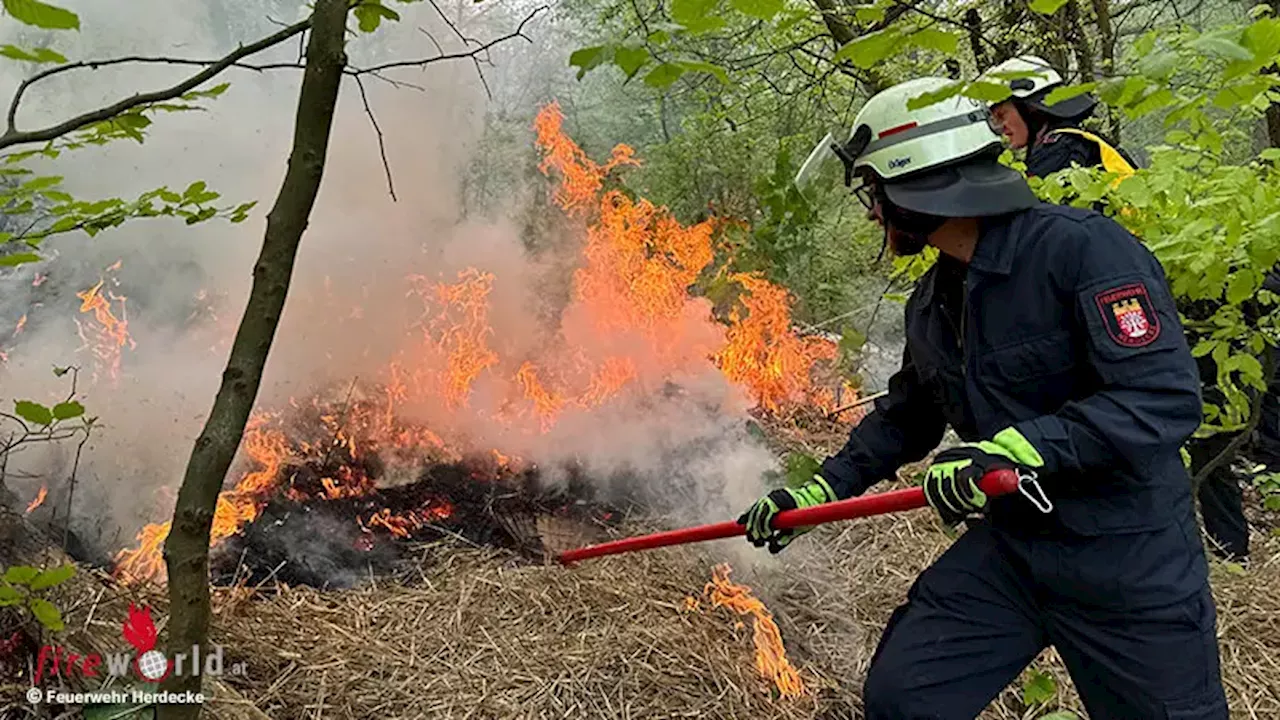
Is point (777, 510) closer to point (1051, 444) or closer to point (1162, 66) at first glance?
point (1051, 444)

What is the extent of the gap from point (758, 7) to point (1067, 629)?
1.97m

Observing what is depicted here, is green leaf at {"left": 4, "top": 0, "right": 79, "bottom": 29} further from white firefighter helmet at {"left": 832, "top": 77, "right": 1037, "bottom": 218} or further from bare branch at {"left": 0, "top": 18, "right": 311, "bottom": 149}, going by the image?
white firefighter helmet at {"left": 832, "top": 77, "right": 1037, "bottom": 218}

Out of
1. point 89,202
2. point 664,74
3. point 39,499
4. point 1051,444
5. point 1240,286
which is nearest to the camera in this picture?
point 664,74

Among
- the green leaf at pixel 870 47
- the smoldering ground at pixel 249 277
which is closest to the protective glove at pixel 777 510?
the green leaf at pixel 870 47

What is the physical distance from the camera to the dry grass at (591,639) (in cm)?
326

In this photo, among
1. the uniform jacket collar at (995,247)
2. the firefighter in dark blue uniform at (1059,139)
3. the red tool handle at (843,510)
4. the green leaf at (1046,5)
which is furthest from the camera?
the firefighter in dark blue uniform at (1059,139)

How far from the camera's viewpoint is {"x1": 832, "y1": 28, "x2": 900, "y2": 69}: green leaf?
1716 mm

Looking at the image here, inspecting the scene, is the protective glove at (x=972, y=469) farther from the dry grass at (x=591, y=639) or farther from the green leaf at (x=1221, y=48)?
the dry grass at (x=591, y=639)

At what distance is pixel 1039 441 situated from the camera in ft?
7.17

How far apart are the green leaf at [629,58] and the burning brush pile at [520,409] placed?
3343 millimetres

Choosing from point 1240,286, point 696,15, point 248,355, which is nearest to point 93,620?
point 248,355

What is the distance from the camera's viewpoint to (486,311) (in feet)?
22.6

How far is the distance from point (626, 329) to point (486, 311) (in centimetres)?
117

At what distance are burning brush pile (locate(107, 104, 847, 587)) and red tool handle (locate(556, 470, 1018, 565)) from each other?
1.41 m
